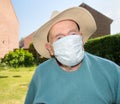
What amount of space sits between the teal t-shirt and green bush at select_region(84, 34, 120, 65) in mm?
16319

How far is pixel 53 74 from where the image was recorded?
8.80ft

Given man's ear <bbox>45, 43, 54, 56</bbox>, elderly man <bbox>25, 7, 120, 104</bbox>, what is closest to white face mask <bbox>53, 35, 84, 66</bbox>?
elderly man <bbox>25, 7, 120, 104</bbox>

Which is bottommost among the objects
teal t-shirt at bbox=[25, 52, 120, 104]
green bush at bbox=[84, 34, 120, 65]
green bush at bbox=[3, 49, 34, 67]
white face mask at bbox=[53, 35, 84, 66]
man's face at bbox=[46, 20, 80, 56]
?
green bush at bbox=[3, 49, 34, 67]

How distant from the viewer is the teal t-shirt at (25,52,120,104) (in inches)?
97.4

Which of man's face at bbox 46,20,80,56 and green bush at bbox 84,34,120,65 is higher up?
man's face at bbox 46,20,80,56

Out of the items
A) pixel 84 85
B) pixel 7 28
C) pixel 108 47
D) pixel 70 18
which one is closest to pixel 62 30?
pixel 70 18

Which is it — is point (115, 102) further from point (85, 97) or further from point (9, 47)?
point (9, 47)

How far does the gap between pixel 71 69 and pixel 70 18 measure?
453 mm

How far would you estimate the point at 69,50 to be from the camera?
2773 mm

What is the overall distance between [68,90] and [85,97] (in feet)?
0.48

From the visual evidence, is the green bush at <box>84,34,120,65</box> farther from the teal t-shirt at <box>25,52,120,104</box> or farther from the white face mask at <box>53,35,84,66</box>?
the teal t-shirt at <box>25,52,120,104</box>

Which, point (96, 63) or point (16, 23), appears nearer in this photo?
point (96, 63)

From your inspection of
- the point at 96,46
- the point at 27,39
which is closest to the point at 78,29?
the point at 96,46

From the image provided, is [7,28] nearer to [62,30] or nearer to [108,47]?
[108,47]
